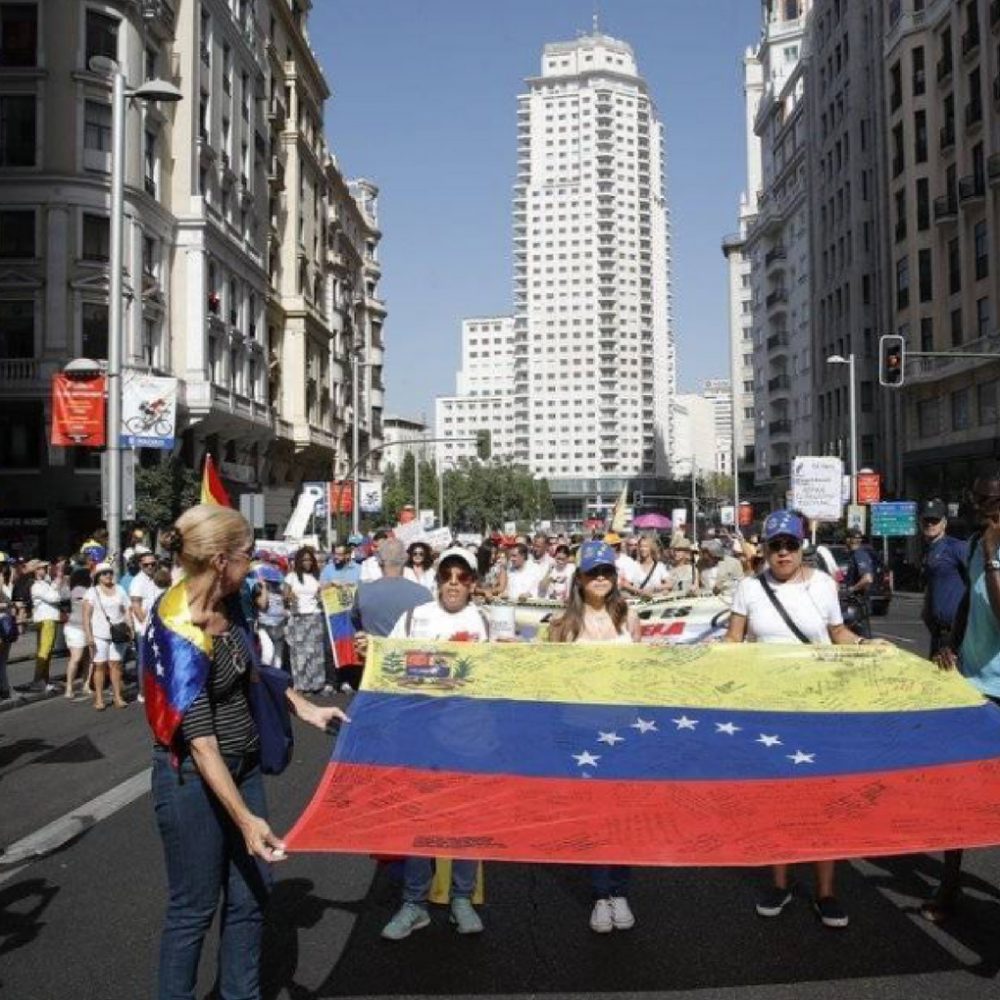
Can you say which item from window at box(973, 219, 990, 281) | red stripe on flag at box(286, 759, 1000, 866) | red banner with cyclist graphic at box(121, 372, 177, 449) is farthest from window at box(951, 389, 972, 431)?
red stripe on flag at box(286, 759, 1000, 866)

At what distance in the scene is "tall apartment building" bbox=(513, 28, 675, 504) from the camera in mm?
179000

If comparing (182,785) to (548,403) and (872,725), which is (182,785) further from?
(548,403)

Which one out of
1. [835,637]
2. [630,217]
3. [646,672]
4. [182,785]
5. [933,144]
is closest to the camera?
[182,785]

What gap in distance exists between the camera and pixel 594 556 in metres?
5.78

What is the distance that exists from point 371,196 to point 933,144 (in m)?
66.0

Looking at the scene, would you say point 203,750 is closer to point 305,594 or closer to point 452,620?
point 452,620

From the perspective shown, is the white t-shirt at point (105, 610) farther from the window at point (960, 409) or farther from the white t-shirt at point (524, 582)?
the window at point (960, 409)

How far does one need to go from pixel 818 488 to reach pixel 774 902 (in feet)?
86.2

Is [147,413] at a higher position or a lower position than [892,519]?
higher

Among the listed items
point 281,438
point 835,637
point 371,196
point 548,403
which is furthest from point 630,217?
point 835,637

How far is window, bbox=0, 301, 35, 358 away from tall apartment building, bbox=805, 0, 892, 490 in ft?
132

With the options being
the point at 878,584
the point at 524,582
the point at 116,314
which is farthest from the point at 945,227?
the point at 524,582

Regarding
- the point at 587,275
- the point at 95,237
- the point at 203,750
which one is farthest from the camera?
the point at 587,275

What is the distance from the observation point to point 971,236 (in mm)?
46094
